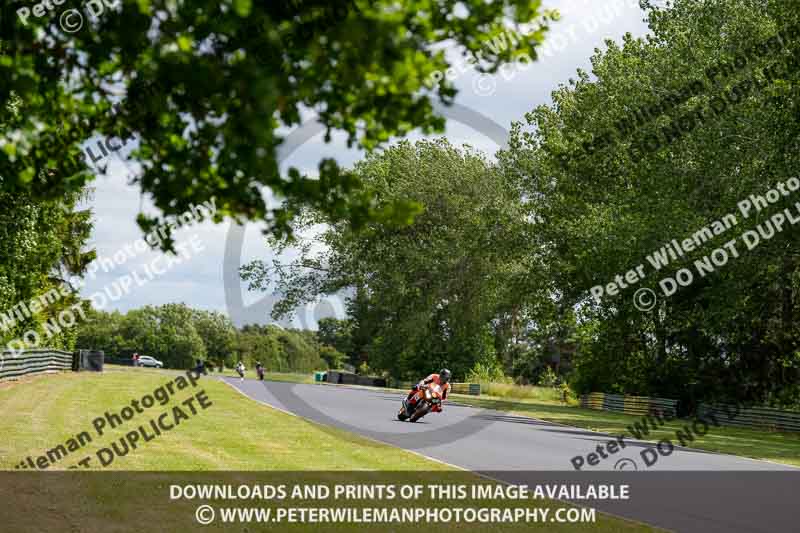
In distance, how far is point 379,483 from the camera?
449 inches

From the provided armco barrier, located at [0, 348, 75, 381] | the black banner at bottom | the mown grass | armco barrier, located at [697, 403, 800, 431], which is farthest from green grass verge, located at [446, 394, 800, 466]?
the mown grass

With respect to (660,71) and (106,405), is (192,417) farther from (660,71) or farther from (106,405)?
(660,71)

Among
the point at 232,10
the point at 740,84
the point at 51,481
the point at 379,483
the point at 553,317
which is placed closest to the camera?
the point at 232,10

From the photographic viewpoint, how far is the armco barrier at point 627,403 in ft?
131

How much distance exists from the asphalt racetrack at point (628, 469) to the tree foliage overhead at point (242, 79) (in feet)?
20.6

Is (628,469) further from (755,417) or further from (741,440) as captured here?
(755,417)

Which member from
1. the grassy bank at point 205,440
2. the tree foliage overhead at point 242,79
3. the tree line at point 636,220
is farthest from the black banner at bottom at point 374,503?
the tree line at point 636,220

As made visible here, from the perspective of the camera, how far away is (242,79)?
4.24 meters

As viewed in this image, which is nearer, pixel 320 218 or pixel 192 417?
pixel 192 417

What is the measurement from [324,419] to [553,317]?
84.9 ft

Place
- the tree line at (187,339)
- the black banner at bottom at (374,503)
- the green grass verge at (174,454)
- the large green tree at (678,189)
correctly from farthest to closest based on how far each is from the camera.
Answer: the tree line at (187,339) < the large green tree at (678,189) < the green grass verge at (174,454) < the black banner at bottom at (374,503)

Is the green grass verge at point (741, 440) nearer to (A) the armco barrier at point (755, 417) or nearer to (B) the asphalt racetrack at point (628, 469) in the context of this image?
(A) the armco barrier at point (755, 417)

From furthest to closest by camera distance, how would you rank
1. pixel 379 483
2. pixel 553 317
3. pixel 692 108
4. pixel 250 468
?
pixel 553 317
pixel 692 108
pixel 250 468
pixel 379 483

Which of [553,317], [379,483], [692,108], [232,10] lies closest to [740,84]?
[692,108]
